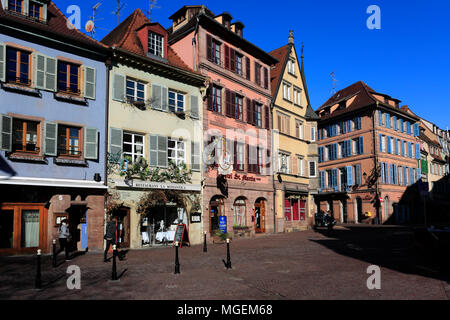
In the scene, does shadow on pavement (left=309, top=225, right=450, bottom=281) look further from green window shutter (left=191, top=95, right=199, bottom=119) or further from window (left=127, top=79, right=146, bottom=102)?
window (left=127, top=79, right=146, bottom=102)

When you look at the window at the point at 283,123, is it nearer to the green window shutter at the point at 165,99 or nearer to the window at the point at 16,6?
the green window shutter at the point at 165,99

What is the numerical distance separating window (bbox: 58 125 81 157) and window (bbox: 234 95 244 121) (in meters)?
11.1

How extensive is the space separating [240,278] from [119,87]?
12.1 m

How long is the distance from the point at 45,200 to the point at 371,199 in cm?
3343

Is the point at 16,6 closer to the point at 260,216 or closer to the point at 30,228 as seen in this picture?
the point at 30,228

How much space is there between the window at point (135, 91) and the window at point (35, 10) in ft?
15.7

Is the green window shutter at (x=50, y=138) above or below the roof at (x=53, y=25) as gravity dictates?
below

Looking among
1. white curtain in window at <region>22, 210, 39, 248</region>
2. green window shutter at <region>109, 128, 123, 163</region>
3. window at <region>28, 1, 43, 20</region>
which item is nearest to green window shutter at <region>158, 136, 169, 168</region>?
green window shutter at <region>109, 128, 123, 163</region>

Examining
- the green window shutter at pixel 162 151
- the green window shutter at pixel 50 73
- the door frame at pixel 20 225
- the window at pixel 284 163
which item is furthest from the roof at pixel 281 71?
the door frame at pixel 20 225

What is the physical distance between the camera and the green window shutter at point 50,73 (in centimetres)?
1666

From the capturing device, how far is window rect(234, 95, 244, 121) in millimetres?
25922

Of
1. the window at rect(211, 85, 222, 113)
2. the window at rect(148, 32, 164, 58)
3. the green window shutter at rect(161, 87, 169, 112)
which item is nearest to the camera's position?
the green window shutter at rect(161, 87, 169, 112)

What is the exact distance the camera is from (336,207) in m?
44.6
